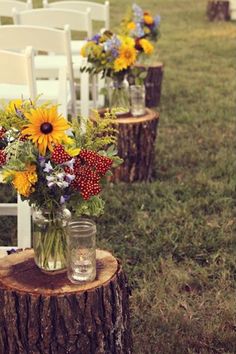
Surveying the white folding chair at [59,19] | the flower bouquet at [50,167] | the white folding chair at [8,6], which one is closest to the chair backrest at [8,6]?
the white folding chair at [8,6]

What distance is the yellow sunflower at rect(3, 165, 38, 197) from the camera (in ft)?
8.12

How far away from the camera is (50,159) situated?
2.50 m

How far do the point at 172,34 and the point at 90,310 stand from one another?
10074 millimetres

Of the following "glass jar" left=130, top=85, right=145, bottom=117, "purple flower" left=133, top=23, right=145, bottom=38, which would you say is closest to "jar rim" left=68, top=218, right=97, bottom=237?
"glass jar" left=130, top=85, right=145, bottom=117

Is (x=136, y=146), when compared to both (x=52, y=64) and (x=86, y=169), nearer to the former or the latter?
(x=52, y=64)

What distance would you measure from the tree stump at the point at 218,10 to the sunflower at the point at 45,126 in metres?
11.5

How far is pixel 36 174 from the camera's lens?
250 cm

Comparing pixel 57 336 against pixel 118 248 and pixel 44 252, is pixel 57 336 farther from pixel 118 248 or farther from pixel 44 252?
pixel 118 248

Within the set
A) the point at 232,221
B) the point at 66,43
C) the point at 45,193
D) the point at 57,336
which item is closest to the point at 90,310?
the point at 57,336

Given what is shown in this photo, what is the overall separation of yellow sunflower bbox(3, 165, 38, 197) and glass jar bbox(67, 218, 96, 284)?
0.25 meters

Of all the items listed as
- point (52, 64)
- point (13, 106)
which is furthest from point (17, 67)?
point (52, 64)

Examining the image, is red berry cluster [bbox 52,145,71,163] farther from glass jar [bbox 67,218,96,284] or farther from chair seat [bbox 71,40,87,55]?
chair seat [bbox 71,40,87,55]

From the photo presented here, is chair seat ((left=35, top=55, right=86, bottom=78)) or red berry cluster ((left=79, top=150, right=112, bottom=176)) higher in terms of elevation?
red berry cluster ((left=79, top=150, right=112, bottom=176))

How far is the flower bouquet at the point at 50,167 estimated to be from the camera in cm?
245
